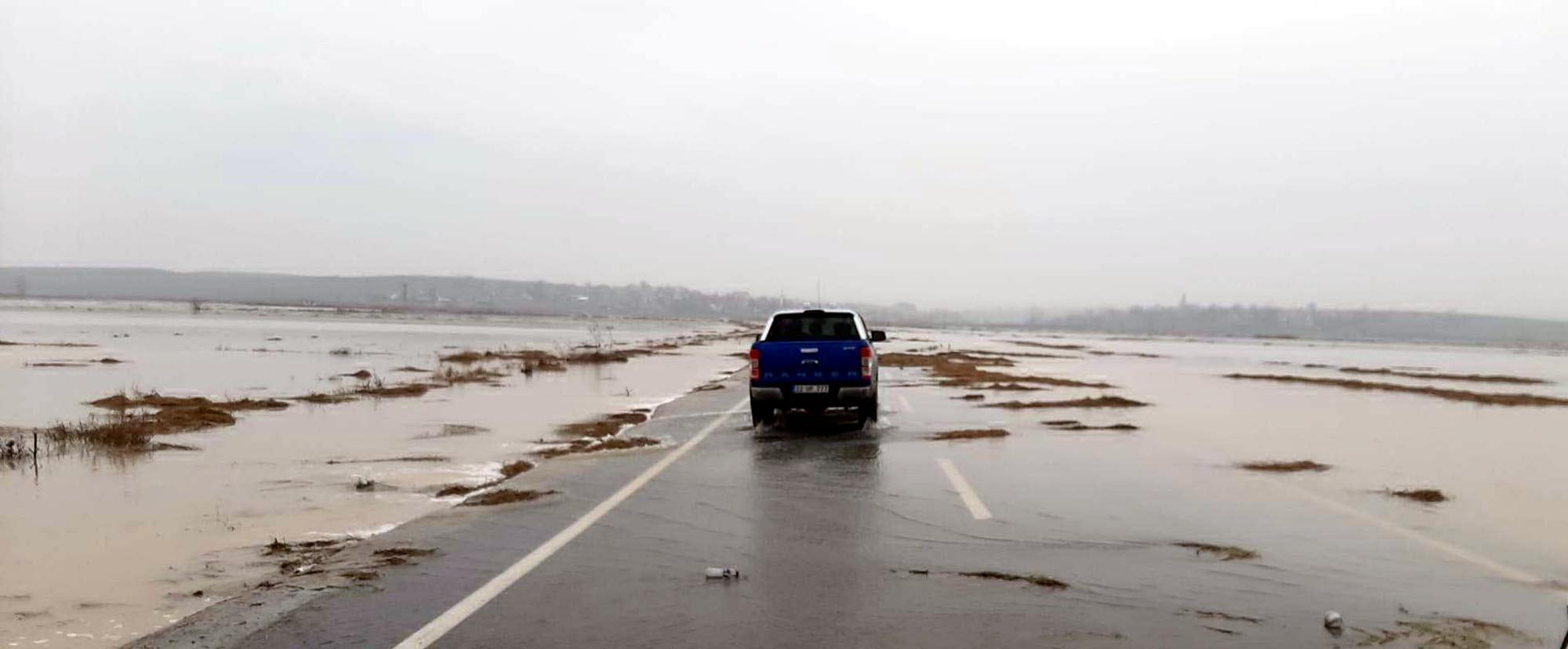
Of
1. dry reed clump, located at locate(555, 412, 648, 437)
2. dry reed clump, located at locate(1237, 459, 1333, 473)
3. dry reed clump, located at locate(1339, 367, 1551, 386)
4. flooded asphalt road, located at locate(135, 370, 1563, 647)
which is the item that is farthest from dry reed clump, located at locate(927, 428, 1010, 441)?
dry reed clump, located at locate(1339, 367, 1551, 386)

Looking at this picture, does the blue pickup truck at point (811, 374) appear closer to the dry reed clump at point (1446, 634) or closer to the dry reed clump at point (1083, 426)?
the dry reed clump at point (1083, 426)

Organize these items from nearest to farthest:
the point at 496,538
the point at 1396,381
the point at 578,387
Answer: the point at 496,538
the point at 578,387
the point at 1396,381

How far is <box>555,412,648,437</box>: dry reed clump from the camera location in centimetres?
1752

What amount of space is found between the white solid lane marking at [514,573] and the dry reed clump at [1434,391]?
89.9 ft

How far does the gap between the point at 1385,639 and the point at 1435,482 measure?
326 inches

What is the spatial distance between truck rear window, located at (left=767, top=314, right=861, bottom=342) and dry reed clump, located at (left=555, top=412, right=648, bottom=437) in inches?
127

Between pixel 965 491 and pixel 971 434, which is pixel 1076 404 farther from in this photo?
pixel 965 491

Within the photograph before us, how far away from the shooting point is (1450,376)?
155 feet

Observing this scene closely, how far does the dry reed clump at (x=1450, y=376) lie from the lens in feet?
146

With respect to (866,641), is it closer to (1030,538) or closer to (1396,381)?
(1030,538)

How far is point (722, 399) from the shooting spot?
2409cm

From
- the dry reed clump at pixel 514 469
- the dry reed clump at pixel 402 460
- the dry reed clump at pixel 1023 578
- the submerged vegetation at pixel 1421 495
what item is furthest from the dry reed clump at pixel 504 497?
the submerged vegetation at pixel 1421 495

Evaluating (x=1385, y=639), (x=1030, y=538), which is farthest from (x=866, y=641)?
(x=1030, y=538)

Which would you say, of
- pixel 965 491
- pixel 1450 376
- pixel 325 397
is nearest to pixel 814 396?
pixel 965 491
